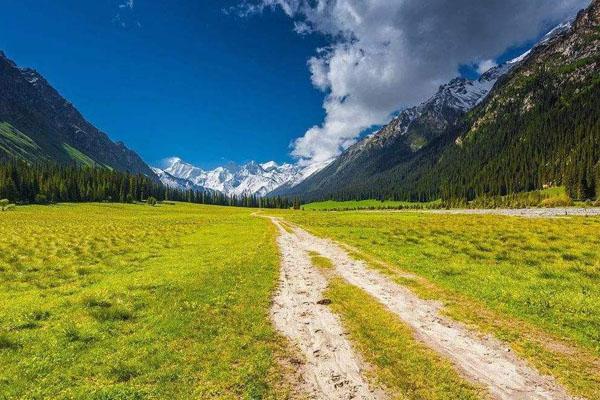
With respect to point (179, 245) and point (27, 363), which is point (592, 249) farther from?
point (179, 245)

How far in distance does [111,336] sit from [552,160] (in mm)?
237021

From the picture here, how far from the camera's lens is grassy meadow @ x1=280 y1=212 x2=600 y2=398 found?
10.6 m

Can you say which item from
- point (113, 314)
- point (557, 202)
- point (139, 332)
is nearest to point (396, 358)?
point (139, 332)

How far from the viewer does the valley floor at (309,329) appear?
8.90 meters

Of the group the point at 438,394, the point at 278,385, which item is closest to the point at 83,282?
the point at 278,385

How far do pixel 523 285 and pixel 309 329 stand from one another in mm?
12166

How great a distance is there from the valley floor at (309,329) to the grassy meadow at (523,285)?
86 mm

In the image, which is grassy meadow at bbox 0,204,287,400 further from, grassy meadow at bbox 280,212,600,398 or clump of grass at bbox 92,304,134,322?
grassy meadow at bbox 280,212,600,398

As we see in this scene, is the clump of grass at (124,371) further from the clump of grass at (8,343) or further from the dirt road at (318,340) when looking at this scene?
the dirt road at (318,340)

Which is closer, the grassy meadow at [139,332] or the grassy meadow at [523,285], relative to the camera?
the grassy meadow at [139,332]

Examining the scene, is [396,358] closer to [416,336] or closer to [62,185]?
[416,336]

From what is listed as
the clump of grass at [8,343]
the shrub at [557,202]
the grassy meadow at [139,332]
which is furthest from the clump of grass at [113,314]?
the shrub at [557,202]

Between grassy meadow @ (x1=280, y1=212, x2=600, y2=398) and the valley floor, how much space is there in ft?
0.28

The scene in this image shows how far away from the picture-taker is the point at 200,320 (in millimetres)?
13898
